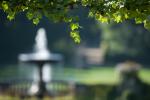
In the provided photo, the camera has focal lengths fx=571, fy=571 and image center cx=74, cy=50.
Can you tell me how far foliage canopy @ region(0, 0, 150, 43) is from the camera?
369cm

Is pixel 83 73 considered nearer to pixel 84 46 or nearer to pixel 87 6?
pixel 84 46

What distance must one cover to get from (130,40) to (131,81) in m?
15.2

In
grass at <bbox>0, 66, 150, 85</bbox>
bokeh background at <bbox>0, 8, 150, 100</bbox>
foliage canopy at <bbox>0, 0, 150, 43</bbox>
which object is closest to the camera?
foliage canopy at <bbox>0, 0, 150, 43</bbox>

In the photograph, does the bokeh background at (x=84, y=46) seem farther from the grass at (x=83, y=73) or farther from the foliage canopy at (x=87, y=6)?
the foliage canopy at (x=87, y=6)

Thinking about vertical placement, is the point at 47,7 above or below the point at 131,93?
above

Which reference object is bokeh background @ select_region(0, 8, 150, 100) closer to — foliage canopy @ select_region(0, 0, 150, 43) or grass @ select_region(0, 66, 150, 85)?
grass @ select_region(0, 66, 150, 85)

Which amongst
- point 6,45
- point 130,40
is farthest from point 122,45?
point 6,45

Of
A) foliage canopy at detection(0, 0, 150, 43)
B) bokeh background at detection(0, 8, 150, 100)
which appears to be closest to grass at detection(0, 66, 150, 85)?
bokeh background at detection(0, 8, 150, 100)

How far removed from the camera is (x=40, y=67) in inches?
659

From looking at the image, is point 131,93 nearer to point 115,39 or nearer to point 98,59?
point 115,39

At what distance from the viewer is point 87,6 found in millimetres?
3832

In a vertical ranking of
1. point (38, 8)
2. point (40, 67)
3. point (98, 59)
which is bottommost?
point (98, 59)

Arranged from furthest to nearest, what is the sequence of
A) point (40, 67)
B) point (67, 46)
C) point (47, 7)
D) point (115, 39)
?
1. point (67, 46)
2. point (115, 39)
3. point (40, 67)
4. point (47, 7)

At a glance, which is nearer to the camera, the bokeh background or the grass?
the grass
